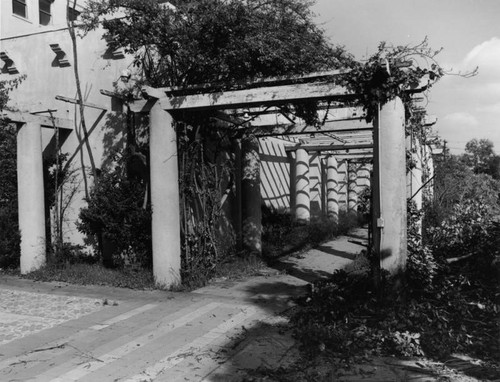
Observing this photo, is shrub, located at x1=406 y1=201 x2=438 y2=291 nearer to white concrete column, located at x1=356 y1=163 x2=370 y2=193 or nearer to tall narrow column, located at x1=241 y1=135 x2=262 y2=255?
tall narrow column, located at x1=241 y1=135 x2=262 y2=255

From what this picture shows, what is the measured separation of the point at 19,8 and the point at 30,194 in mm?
13255

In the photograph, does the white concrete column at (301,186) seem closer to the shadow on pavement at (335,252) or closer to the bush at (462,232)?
the shadow on pavement at (335,252)

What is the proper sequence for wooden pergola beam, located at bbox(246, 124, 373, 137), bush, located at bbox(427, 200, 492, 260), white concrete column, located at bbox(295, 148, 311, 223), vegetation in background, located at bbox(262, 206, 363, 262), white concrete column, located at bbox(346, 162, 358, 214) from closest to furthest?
bush, located at bbox(427, 200, 492, 260)
wooden pergola beam, located at bbox(246, 124, 373, 137)
vegetation in background, located at bbox(262, 206, 363, 262)
white concrete column, located at bbox(295, 148, 311, 223)
white concrete column, located at bbox(346, 162, 358, 214)

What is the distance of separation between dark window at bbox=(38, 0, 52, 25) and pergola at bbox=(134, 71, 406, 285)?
14.3 meters

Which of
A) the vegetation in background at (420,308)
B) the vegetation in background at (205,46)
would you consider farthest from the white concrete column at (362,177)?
the vegetation in background at (205,46)

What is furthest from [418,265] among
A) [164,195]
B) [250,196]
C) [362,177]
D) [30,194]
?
[362,177]

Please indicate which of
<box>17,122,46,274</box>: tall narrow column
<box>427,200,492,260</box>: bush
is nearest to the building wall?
<box>17,122,46,274</box>: tall narrow column

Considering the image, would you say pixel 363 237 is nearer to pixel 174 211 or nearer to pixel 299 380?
pixel 174 211

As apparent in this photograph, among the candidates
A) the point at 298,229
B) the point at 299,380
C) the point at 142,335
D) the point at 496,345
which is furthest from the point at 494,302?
the point at 298,229

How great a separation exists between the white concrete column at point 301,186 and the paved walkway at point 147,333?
8548 millimetres

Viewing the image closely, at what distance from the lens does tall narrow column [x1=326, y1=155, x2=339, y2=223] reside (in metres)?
20.8

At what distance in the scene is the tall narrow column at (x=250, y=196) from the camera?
10.9 meters

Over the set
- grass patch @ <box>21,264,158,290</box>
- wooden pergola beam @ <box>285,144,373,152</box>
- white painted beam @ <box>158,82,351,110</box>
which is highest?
white painted beam @ <box>158,82,351,110</box>

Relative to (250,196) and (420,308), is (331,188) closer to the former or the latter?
(250,196)
